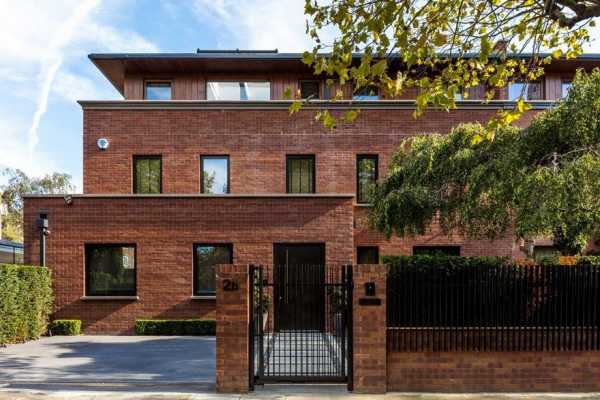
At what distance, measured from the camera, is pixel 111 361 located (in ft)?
32.6

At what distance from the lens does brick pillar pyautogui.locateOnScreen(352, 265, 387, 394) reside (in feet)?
25.1

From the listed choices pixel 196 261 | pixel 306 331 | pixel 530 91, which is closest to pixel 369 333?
pixel 306 331

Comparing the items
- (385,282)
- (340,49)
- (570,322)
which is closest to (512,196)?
(570,322)

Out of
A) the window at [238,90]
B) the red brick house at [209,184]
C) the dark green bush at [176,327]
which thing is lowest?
the dark green bush at [176,327]

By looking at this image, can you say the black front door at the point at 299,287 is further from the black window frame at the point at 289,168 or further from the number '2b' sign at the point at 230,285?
the black window frame at the point at 289,168

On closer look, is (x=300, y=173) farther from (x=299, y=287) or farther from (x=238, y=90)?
(x=299, y=287)

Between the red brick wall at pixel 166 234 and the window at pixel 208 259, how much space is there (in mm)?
230

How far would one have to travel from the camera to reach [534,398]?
7.43 metres

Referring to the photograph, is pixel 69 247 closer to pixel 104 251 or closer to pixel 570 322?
pixel 104 251

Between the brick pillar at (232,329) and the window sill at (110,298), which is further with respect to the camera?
the window sill at (110,298)

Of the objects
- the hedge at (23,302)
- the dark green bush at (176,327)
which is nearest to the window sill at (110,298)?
the dark green bush at (176,327)

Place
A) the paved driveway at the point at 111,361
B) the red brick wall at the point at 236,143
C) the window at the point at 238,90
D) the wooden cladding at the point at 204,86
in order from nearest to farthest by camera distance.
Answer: the paved driveway at the point at 111,361 < the red brick wall at the point at 236,143 < the wooden cladding at the point at 204,86 < the window at the point at 238,90

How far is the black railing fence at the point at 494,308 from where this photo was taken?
7.79m

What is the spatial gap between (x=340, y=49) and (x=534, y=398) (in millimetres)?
6017
